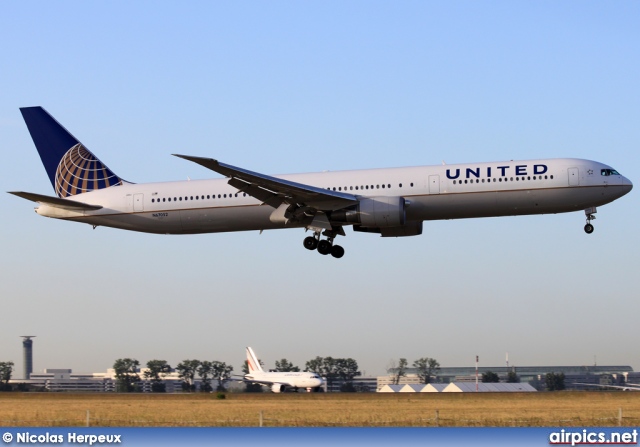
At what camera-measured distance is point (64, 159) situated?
5466 centimetres

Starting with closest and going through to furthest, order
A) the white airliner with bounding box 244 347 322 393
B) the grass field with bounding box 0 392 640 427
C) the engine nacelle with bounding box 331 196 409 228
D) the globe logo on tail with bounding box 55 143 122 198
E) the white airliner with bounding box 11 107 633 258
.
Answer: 1. the grass field with bounding box 0 392 640 427
2. the white airliner with bounding box 11 107 633 258
3. the engine nacelle with bounding box 331 196 409 228
4. the globe logo on tail with bounding box 55 143 122 198
5. the white airliner with bounding box 244 347 322 393

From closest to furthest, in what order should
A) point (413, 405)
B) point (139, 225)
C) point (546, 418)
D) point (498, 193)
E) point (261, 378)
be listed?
point (546, 418), point (413, 405), point (498, 193), point (139, 225), point (261, 378)

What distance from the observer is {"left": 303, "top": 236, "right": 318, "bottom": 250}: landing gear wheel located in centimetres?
4869

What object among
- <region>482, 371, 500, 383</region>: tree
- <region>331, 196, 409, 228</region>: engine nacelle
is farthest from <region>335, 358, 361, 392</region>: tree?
<region>331, 196, 409, 228</region>: engine nacelle

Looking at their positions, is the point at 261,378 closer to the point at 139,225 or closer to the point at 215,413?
the point at 139,225

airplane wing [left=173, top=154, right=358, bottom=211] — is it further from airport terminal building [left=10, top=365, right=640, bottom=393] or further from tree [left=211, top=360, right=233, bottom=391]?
tree [left=211, top=360, right=233, bottom=391]

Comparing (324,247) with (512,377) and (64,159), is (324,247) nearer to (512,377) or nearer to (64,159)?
(64,159)

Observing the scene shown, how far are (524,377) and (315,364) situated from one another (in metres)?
17.6

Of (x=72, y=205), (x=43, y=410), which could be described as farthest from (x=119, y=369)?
(x=43, y=410)

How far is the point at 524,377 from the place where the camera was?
77625 millimetres

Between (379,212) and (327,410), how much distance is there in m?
11.1

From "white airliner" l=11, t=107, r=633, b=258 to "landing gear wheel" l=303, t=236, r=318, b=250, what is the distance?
0.17ft

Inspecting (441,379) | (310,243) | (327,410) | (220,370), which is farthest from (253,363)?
(327,410)

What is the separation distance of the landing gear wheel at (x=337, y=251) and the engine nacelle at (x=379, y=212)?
3.38 meters
